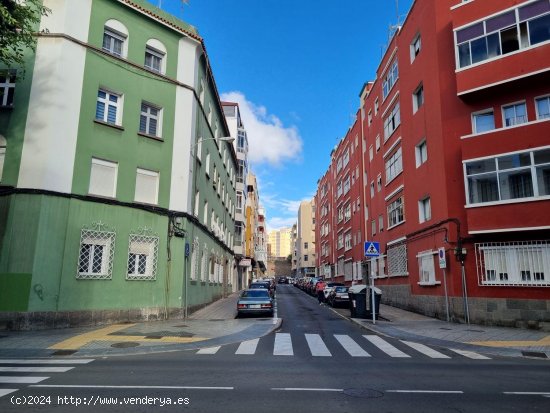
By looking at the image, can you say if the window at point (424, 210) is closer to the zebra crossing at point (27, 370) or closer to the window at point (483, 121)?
the window at point (483, 121)

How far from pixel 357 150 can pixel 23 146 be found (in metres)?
31.9

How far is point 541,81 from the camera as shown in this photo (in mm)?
16406

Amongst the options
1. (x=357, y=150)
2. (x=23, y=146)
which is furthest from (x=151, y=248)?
(x=357, y=150)

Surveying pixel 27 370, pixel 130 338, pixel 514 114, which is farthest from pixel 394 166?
pixel 27 370

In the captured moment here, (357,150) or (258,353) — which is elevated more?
(357,150)

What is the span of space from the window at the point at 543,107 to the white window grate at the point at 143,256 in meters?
16.6

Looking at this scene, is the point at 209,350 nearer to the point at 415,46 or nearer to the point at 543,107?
the point at 543,107

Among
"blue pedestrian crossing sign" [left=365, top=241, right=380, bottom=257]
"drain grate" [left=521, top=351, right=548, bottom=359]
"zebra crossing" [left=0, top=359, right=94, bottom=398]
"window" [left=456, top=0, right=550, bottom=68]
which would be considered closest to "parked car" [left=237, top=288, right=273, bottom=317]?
"blue pedestrian crossing sign" [left=365, top=241, right=380, bottom=257]

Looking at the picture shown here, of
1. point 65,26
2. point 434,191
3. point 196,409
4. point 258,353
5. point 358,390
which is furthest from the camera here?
point 434,191

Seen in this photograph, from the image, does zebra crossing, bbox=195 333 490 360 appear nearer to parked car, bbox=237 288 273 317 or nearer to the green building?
parked car, bbox=237 288 273 317

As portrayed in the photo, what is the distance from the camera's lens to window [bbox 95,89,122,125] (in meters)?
17.2

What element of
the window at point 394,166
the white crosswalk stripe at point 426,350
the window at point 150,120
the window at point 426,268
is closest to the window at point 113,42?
the window at point 150,120

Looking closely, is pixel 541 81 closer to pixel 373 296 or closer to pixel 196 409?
pixel 373 296

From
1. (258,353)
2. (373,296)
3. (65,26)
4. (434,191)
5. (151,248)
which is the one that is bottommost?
(258,353)
